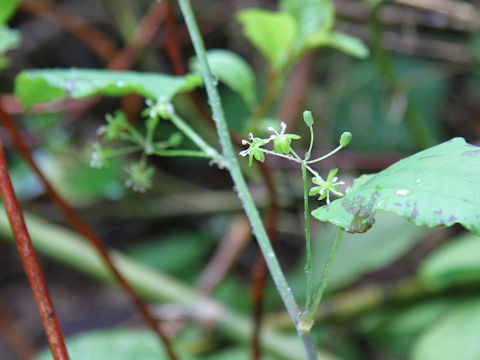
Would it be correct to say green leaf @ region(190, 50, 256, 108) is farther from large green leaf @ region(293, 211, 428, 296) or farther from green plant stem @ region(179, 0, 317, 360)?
large green leaf @ region(293, 211, 428, 296)

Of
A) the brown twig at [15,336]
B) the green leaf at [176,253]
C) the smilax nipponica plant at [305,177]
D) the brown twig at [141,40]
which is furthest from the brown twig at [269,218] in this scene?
the brown twig at [15,336]

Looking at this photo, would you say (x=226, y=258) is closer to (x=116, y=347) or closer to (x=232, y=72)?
(x=116, y=347)

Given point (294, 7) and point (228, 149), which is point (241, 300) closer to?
point (294, 7)

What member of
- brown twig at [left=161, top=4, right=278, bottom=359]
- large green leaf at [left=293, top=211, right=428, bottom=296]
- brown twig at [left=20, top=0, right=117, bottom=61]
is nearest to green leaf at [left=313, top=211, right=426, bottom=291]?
large green leaf at [left=293, top=211, right=428, bottom=296]

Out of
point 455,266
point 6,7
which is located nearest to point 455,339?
point 455,266

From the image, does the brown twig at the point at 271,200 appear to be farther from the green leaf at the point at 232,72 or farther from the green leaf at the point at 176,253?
the green leaf at the point at 176,253
